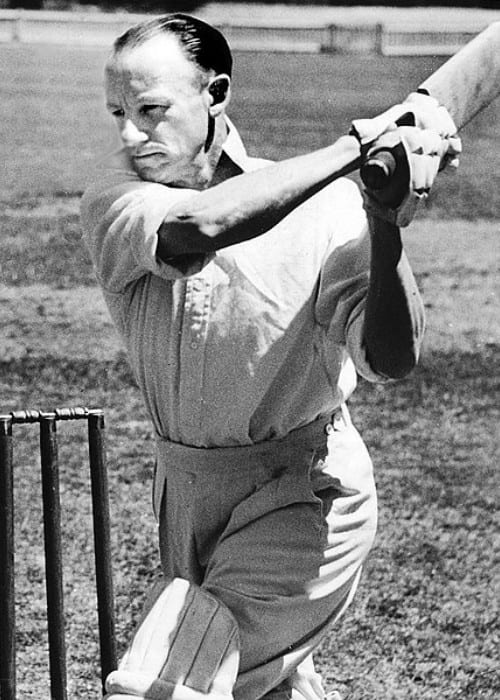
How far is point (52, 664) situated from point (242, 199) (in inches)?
69.8

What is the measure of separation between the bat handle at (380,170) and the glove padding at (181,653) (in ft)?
2.32

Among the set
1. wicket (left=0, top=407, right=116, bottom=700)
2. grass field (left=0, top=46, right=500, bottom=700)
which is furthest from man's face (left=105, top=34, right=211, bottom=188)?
wicket (left=0, top=407, right=116, bottom=700)

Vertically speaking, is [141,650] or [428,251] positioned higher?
[141,650]

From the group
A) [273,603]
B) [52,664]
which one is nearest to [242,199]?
[273,603]

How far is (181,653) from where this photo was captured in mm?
2229

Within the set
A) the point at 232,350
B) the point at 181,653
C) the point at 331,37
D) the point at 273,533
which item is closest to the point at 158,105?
the point at 232,350

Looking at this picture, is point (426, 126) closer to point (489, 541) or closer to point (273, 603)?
point (273, 603)

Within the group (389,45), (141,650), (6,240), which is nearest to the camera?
(141,650)

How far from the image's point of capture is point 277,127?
19125mm

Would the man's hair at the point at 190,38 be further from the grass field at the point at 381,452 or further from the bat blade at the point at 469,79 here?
the bat blade at the point at 469,79

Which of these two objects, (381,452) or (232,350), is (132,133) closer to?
(232,350)

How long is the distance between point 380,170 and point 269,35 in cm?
1872

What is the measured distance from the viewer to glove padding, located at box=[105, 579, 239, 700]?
220cm

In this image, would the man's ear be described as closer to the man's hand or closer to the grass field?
the grass field
